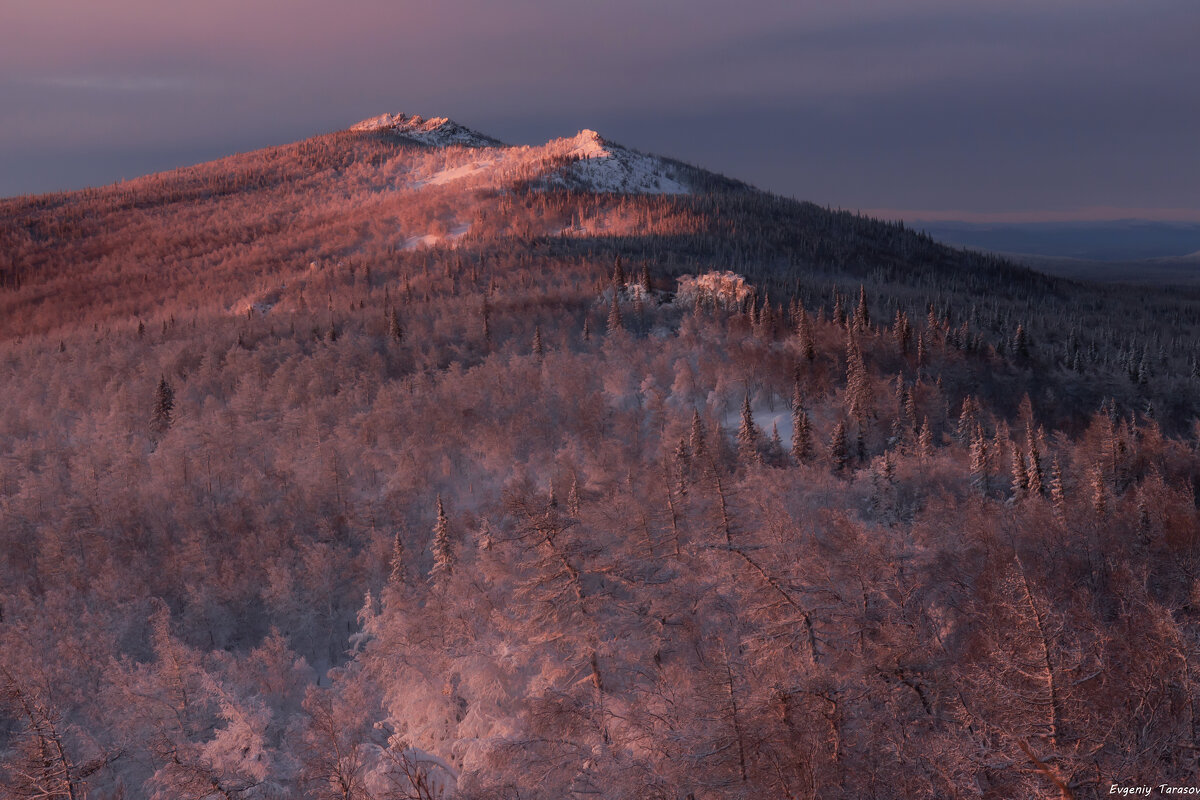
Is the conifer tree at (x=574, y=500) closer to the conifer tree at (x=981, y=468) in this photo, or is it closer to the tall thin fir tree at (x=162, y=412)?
the conifer tree at (x=981, y=468)

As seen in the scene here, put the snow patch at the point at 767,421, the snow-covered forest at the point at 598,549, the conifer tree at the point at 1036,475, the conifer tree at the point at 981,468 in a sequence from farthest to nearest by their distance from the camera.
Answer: the snow patch at the point at 767,421 → the conifer tree at the point at 981,468 → the conifer tree at the point at 1036,475 → the snow-covered forest at the point at 598,549

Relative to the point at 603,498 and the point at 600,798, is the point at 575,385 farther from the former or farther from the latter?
the point at 600,798

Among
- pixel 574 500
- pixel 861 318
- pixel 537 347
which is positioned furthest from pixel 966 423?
pixel 537 347

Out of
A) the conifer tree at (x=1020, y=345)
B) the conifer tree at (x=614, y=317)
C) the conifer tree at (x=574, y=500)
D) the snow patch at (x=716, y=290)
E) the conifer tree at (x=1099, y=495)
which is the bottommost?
the conifer tree at (x=574, y=500)

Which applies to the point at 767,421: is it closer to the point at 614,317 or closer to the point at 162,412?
the point at 614,317

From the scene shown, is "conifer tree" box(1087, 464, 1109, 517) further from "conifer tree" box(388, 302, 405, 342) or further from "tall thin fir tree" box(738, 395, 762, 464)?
"conifer tree" box(388, 302, 405, 342)

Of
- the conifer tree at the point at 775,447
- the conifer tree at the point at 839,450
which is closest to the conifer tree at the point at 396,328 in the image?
the conifer tree at the point at 775,447
